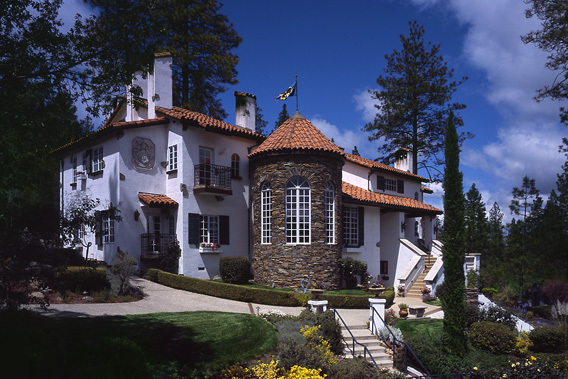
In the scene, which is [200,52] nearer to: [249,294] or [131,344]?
[249,294]

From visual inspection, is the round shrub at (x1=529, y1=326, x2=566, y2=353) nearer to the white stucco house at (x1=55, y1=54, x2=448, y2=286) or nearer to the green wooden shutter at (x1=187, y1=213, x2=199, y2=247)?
the white stucco house at (x1=55, y1=54, x2=448, y2=286)

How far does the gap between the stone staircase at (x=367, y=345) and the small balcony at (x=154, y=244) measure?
35.2 ft

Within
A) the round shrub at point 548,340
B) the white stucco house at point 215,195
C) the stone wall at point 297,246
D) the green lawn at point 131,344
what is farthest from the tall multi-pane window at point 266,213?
the round shrub at point 548,340

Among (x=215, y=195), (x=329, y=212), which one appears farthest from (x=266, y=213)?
(x=329, y=212)

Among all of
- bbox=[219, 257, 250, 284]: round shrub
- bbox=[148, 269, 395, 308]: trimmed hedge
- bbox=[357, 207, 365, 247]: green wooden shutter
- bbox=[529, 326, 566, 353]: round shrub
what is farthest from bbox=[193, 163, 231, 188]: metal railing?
bbox=[529, 326, 566, 353]: round shrub

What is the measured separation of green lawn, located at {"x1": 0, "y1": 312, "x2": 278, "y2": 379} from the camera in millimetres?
7488

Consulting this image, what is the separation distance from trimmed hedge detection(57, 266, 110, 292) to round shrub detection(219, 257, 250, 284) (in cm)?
598

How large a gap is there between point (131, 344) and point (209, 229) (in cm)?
1529

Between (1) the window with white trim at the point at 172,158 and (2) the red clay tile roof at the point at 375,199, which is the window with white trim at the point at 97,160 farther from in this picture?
(2) the red clay tile roof at the point at 375,199

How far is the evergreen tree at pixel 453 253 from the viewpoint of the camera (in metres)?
14.2

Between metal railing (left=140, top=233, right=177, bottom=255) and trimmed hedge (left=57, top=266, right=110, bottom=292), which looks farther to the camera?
metal railing (left=140, top=233, right=177, bottom=255)

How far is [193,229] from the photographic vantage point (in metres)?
22.9

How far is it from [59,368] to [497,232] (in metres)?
35.7

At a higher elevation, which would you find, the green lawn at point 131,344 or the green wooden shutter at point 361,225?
the green wooden shutter at point 361,225
